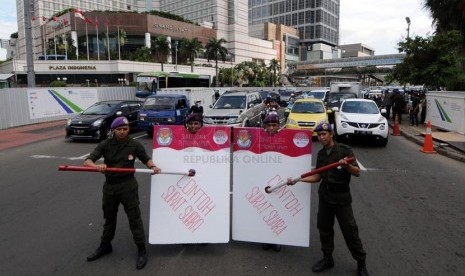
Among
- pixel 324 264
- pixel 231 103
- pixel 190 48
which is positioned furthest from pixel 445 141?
pixel 190 48

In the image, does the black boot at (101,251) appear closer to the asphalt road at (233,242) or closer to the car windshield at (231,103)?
the asphalt road at (233,242)

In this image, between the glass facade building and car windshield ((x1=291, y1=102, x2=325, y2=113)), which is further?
the glass facade building

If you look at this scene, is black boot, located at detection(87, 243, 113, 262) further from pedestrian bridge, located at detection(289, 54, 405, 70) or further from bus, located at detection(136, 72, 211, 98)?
pedestrian bridge, located at detection(289, 54, 405, 70)

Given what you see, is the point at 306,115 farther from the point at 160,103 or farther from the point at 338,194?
the point at 338,194

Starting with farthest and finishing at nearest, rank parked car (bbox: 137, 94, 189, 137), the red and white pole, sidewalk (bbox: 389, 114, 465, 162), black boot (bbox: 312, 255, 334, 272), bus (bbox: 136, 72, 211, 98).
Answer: bus (bbox: 136, 72, 211, 98) → parked car (bbox: 137, 94, 189, 137) → sidewalk (bbox: 389, 114, 465, 162) → black boot (bbox: 312, 255, 334, 272) → the red and white pole

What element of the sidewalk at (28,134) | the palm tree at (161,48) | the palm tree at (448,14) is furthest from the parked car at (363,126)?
the palm tree at (161,48)

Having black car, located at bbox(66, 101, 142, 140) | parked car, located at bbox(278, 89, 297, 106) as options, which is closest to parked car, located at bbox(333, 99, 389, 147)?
black car, located at bbox(66, 101, 142, 140)

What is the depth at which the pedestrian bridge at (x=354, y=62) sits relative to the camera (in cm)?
9756

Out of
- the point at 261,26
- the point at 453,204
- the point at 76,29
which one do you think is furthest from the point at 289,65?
the point at 453,204

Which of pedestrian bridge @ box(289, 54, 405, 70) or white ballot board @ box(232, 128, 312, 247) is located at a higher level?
pedestrian bridge @ box(289, 54, 405, 70)

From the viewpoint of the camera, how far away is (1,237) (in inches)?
210

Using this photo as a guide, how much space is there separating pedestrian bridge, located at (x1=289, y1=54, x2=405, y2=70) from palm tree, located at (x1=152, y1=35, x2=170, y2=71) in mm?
50774

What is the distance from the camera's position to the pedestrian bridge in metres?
97.6

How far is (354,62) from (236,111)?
9890 cm
